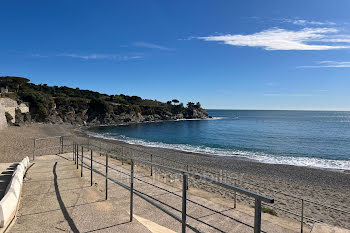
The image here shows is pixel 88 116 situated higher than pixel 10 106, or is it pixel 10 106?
pixel 10 106

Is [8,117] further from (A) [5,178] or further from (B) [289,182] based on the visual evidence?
(B) [289,182]

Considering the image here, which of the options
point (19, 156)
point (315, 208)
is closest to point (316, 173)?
point (315, 208)

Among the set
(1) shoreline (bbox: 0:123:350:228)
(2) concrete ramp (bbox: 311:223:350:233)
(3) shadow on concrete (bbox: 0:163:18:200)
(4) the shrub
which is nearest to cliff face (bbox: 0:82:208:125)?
(4) the shrub

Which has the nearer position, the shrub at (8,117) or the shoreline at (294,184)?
the shoreline at (294,184)

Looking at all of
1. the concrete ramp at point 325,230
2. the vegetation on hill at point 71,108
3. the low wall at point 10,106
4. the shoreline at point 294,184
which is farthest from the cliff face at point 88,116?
the concrete ramp at point 325,230

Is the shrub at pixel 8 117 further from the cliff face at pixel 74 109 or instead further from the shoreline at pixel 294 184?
the shoreline at pixel 294 184

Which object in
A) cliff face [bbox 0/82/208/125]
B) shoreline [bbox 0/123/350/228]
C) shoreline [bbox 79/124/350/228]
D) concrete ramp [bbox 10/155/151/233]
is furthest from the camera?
cliff face [bbox 0/82/208/125]

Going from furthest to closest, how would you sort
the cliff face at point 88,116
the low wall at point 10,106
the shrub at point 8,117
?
the cliff face at point 88,116 → the low wall at point 10,106 → the shrub at point 8,117

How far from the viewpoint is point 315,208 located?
10531mm

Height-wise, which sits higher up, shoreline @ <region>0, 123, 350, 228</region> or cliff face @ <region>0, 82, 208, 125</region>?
cliff face @ <region>0, 82, 208, 125</region>

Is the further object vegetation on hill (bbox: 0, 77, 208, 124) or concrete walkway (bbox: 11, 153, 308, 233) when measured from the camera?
vegetation on hill (bbox: 0, 77, 208, 124)

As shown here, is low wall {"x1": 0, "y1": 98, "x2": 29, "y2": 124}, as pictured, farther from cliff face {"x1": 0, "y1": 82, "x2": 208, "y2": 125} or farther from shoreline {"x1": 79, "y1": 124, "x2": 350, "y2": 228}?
shoreline {"x1": 79, "y1": 124, "x2": 350, "y2": 228}

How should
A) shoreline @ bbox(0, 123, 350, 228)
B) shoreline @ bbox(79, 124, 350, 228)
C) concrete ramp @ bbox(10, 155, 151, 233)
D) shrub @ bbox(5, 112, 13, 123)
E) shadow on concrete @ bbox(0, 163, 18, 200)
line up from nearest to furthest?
concrete ramp @ bbox(10, 155, 151, 233), shadow on concrete @ bbox(0, 163, 18, 200), shoreline @ bbox(79, 124, 350, 228), shoreline @ bbox(0, 123, 350, 228), shrub @ bbox(5, 112, 13, 123)

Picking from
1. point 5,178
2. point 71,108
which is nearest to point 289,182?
point 5,178
